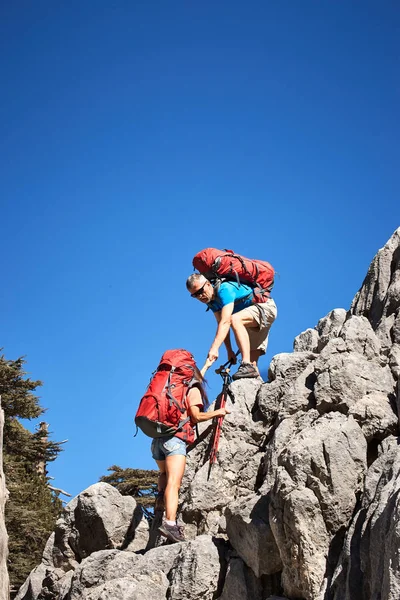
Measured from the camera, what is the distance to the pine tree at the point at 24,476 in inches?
931

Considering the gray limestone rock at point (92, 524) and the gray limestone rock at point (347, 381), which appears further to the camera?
the gray limestone rock at point (92, 524)

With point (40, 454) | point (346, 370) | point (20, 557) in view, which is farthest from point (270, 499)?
point (40, 454)

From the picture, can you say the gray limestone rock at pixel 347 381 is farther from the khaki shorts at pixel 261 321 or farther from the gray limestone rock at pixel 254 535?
the khaki shorts at pixel 261 321

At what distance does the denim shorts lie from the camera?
11.7m

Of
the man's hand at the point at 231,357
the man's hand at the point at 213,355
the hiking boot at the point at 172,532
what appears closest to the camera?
the hiking boot at the point at 172,532

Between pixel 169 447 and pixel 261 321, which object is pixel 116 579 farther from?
pixel 261 321

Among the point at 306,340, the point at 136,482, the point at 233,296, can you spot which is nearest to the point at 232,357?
the point at 233,296

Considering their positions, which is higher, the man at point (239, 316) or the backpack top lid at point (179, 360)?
the man at point (239, 316)

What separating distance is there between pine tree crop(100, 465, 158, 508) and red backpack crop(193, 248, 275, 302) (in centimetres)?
1120

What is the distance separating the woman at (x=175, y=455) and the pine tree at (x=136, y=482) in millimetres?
11796

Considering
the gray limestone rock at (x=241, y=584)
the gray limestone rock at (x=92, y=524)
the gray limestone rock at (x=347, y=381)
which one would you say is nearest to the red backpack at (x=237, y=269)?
the gray limestone rock at (x=347, y=381)

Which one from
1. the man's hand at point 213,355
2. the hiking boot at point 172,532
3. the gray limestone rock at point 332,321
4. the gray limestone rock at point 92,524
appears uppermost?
the gray limestone rock at point 332,321

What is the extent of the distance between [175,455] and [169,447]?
0.15 meters

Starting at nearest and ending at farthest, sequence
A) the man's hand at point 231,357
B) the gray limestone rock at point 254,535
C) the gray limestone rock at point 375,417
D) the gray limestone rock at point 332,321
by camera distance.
A: the gray limestone rock at point 254,535 < the gray limestone rock at point 375,417 < the man's hand at point 231,357 < the gray limestone rock at point 332,321
